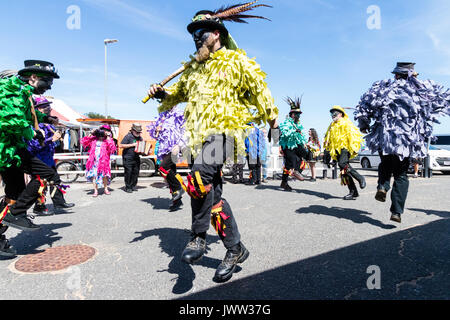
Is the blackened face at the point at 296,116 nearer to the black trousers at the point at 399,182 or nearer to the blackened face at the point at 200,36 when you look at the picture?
the black trousers at the point at 399,182

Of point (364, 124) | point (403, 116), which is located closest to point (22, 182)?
point (364, 124)

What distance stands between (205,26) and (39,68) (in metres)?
2.52

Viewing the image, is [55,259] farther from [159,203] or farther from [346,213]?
[346,213]

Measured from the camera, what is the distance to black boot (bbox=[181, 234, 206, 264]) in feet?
6.90

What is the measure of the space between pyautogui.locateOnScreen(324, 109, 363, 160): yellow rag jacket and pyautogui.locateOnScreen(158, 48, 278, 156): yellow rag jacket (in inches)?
151

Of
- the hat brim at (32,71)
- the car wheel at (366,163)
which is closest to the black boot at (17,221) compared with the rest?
the hat brim at (32,71)

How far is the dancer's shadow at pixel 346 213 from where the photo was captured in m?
4.12

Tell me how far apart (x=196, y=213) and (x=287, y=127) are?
5862mm

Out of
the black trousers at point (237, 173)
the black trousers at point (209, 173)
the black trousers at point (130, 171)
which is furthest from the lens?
the black trousers at point (237, 173)

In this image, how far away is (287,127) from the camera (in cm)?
767

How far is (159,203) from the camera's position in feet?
19.4

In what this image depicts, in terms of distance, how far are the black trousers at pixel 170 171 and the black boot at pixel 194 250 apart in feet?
10.1

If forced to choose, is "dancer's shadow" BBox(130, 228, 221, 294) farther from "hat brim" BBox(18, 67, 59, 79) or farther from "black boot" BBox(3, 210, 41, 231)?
"hat brim" BBox(18, 67, 59, 79)
